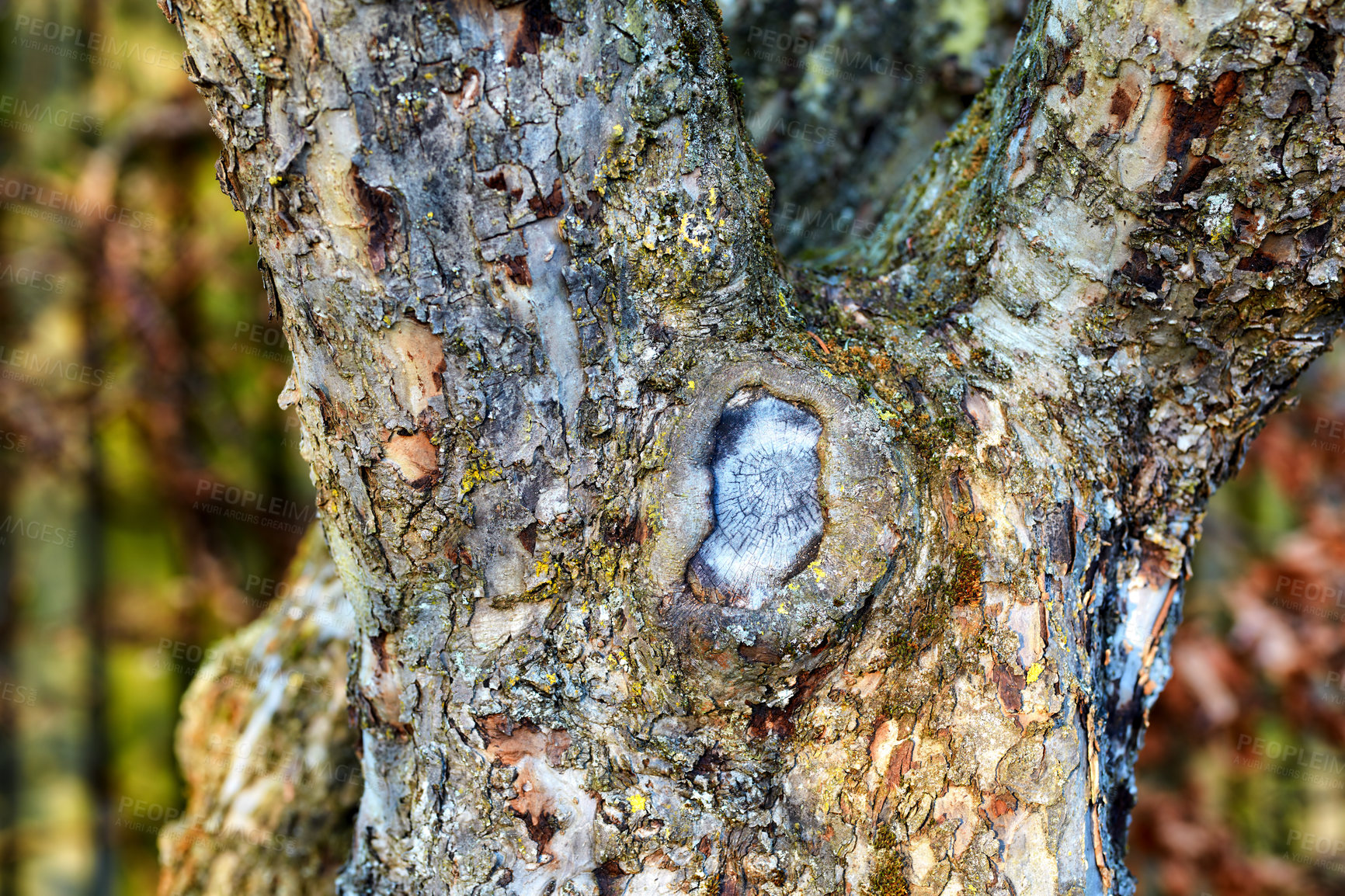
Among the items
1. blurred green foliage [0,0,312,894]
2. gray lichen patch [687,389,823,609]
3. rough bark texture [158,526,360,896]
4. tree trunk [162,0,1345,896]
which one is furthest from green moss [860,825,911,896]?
blurred green foliage [0,0,312,894]

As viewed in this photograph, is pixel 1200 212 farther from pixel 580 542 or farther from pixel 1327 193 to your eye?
pixel 580 542

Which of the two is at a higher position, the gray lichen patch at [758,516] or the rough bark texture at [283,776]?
the gray lichen patch at [758,516]

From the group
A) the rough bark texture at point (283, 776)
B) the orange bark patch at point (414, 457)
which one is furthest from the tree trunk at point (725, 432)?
the rough bark texture at point (283, 776)

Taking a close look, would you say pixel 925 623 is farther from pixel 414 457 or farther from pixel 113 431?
pixel 113 431

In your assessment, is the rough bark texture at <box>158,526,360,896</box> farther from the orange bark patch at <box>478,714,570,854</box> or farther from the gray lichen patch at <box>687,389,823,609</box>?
the gray lichen patch at <box>687,389,823,609</box>

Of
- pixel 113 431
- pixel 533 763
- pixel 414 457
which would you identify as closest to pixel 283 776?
pixel 533 763

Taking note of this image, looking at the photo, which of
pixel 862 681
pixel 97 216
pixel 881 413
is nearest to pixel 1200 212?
pixel 881 413

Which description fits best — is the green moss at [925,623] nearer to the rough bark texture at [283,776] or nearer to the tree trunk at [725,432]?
the tree trunk at [725,432]
